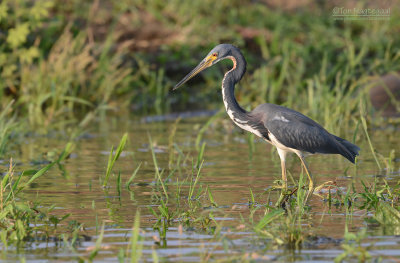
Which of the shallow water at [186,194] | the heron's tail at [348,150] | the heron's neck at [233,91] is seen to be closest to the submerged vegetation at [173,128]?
the shallow water at [186,194]

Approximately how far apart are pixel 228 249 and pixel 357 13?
1521 centimetres

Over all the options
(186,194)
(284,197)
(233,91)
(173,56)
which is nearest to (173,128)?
(233,91)

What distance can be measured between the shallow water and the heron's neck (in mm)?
706

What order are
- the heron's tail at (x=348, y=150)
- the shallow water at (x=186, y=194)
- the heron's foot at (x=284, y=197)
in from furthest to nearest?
the heron's tail at (x=348, y=150), the heron's foot at (x=284, y=197), the shallow water at (x=186, y=194)

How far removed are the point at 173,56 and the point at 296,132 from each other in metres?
9.68

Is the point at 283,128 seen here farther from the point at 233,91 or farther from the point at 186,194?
the point at 186,194

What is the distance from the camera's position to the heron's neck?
7580 millimetres

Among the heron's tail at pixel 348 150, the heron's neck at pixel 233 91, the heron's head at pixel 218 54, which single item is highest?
the heron's head at pixel 218 54

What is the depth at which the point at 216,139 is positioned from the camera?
38.0 ft

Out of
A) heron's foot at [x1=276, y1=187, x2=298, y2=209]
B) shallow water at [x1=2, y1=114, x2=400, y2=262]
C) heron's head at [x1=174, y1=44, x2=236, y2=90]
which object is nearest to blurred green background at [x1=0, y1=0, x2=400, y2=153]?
shallow water at [x1=2, y1=114, x2=400, y2=262]

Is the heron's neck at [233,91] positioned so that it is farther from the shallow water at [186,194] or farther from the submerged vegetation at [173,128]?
the shallow water at [186,194]

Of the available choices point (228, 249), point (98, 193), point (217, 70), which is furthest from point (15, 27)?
point (228, 249)

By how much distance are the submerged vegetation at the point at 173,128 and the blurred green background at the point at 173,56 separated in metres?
0.04

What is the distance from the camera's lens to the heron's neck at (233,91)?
7.58m
